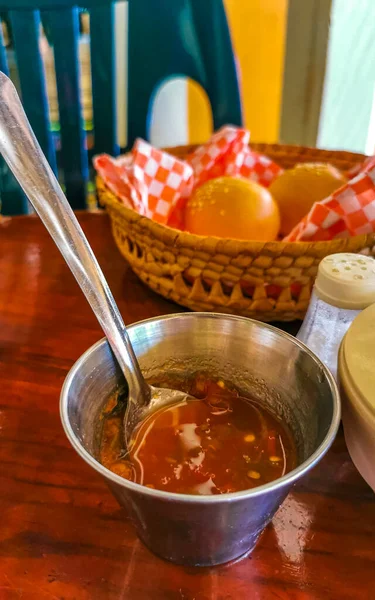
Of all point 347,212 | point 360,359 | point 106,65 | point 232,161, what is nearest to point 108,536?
point 360,359

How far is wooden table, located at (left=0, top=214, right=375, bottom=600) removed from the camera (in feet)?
1.01

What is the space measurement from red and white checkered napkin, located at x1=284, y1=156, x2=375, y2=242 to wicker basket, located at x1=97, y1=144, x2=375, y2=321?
0.04 metres

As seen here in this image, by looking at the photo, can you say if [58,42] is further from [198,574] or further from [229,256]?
[198,574]

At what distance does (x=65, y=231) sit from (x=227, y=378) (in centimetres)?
16

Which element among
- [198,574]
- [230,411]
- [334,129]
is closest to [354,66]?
[334,129]

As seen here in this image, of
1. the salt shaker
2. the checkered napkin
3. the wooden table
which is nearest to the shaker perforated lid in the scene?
the salt shaker

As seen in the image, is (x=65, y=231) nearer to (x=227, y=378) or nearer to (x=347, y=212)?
(x=227, y=378)

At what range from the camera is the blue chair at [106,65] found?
0.87 metres

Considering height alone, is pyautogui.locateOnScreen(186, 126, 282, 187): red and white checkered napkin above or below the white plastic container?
above

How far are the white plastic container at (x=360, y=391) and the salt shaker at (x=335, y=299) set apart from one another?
3 centimetres

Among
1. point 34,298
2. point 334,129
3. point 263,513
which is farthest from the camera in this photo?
point 334,129

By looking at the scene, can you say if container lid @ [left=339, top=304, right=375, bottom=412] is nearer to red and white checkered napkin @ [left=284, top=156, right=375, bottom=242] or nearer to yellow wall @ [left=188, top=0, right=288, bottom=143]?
red and white checkered napkin @ [left=284, top=156, right=375, bottom=242]

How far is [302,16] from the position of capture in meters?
1.19

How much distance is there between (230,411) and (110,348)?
10 centimetres
